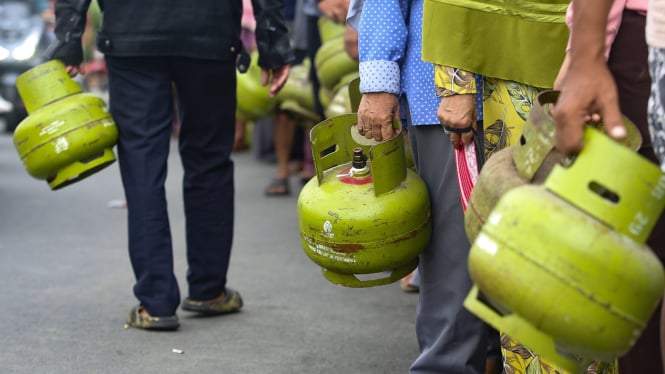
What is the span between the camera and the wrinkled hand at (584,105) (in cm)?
236

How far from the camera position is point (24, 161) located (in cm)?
470

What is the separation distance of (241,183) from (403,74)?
231 inches

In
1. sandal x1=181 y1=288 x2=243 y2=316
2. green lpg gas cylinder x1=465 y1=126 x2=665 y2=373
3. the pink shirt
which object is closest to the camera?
green lpg gas cylinder x1=465 y1=126 x2=665 y2=373

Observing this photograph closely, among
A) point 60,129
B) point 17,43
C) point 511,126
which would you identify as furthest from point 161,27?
point 17,43

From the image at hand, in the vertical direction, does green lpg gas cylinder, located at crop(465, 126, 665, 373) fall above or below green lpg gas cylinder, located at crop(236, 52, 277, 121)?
above

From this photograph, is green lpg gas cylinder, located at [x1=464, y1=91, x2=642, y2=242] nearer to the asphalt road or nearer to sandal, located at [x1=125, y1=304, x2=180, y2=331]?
the asphalt road

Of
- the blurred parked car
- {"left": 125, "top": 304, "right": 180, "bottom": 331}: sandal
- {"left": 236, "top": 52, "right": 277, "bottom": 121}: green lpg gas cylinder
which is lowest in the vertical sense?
the blurred parked car

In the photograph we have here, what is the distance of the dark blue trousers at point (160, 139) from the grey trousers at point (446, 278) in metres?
1.43

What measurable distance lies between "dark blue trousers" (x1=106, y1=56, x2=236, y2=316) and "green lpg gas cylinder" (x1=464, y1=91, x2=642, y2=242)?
2216 millimetres

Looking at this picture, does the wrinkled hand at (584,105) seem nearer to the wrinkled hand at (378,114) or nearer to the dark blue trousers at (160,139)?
the wrinkled hand at (378,114)

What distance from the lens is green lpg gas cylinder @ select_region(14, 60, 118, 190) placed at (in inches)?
181

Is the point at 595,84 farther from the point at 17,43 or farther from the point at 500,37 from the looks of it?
the point at 17,43

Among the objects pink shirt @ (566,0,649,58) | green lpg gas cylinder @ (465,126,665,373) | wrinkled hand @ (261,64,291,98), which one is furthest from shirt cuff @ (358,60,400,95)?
wrinkled hand @ (261,64,291,98)

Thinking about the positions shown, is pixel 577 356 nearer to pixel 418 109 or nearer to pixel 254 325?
pixel 418 109
